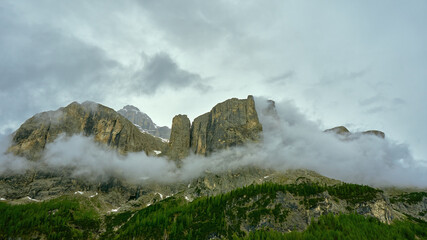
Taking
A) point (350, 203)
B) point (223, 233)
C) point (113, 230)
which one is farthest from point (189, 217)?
point (350, 203)

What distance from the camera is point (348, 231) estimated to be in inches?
4508

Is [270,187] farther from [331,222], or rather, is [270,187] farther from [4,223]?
[4,223]

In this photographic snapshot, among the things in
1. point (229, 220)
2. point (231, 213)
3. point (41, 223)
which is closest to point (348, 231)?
point (229, 220)

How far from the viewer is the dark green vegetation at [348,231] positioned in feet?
358

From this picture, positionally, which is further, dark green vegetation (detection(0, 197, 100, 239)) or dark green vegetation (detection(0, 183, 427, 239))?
dark green vegetation (detection(0, 197, 100, 239))

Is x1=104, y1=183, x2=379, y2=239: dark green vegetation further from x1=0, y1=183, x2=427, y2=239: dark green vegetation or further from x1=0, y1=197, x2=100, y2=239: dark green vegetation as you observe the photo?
x1=0, y1=197, x2=100, y2=239: dark green vegetation

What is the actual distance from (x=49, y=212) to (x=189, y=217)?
369 feet

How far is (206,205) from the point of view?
590 ft

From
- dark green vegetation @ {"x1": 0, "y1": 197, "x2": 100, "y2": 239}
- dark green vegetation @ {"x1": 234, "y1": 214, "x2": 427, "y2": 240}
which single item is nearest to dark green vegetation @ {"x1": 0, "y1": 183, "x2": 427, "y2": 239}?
dark green vegetation @ {"x1": 0, "y1": 197, "x2": 100, "y2": 239}

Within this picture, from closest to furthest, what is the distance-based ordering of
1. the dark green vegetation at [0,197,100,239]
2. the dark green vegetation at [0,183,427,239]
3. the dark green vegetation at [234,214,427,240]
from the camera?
the dark green vegetation at [234,214,427,240] → the dark green vegetation at [0,183,427,239] → the dark green vegetation at [0,197,100,239]

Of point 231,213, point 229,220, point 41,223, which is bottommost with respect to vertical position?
point 41,223

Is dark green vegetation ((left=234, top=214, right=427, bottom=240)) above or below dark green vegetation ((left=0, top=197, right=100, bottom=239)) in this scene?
above

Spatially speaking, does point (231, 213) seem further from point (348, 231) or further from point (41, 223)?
point (41, 223)

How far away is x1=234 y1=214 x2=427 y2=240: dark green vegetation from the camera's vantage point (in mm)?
109062
